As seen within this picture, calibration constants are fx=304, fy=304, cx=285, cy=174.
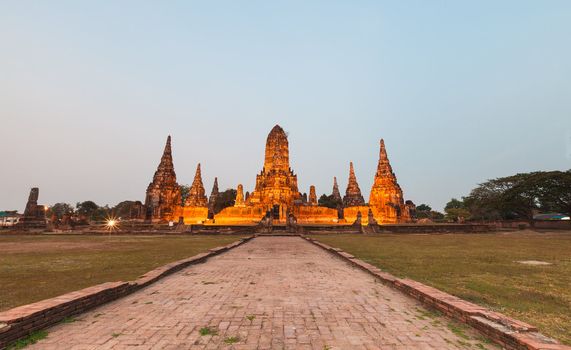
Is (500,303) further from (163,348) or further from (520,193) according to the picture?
(520,193)

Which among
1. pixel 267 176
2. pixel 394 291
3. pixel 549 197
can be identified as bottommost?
pixel 394 291

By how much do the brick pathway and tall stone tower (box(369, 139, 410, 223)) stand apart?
143ft

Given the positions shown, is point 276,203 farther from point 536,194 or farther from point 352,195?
point 536,194

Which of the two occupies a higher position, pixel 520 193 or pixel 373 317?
pixel 520 193

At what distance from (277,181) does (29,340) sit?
4666 cm

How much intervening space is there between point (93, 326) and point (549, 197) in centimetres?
5715

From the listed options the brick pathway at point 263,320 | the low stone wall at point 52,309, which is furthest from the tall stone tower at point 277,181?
the low stone wall at point 52,309

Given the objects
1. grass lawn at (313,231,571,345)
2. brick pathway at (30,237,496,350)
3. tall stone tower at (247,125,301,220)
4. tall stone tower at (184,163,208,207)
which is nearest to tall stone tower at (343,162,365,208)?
tall stone tower at (247,125,301,220)

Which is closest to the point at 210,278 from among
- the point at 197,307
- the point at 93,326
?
the point at 197,307

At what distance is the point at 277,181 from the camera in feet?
166

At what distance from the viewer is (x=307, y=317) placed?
191 inches

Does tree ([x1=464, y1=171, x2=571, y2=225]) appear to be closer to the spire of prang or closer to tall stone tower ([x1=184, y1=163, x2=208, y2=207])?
the spire of prang

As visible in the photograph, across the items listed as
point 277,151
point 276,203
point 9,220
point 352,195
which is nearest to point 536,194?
point 352,195

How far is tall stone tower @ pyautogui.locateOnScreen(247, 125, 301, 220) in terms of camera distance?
159ft
